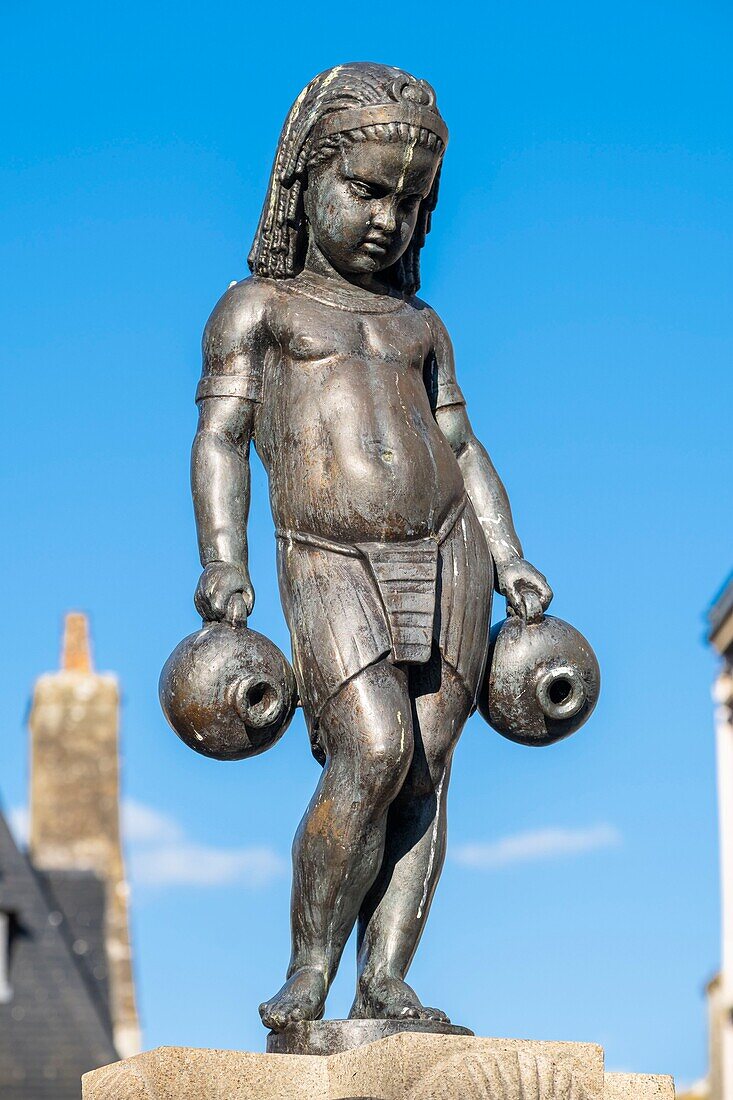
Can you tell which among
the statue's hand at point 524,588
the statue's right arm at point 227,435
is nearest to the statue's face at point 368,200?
the statue's right arm at point 227,435

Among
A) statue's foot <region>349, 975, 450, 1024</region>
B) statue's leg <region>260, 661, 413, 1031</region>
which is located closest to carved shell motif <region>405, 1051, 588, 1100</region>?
statue's foot <region>349, 975, 450, 1024</region>

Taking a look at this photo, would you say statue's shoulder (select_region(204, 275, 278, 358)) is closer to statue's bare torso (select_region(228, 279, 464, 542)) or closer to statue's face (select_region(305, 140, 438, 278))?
statue's bare torso (select_region(228, 279, 464, 542))

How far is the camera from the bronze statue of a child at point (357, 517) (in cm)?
831

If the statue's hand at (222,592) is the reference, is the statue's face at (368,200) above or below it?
above

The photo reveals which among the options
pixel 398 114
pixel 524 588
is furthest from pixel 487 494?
pixel 398 114

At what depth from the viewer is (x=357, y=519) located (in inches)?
335

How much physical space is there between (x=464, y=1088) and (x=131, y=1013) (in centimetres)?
3269

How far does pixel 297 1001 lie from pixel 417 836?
2.68ft

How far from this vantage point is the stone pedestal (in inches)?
300

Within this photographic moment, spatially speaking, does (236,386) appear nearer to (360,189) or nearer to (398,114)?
(360,189)

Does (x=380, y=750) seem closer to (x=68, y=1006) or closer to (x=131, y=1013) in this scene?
(x=68, y=1006)

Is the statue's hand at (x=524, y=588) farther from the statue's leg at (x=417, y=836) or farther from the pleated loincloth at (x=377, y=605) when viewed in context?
the statue's leg at (x=417, y=836)

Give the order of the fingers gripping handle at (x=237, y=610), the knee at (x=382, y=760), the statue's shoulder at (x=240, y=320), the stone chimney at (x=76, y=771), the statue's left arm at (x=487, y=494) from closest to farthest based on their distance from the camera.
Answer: the knee at (x=382, y=760), the fingers gripping handle at (x=237, y=610), the statue's shoulder at (x=240, y=320), the statue's left arm at (x=487, y=494), the stone chimney at (x=76, y=771)

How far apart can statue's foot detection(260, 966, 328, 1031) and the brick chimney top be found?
37574 mm
